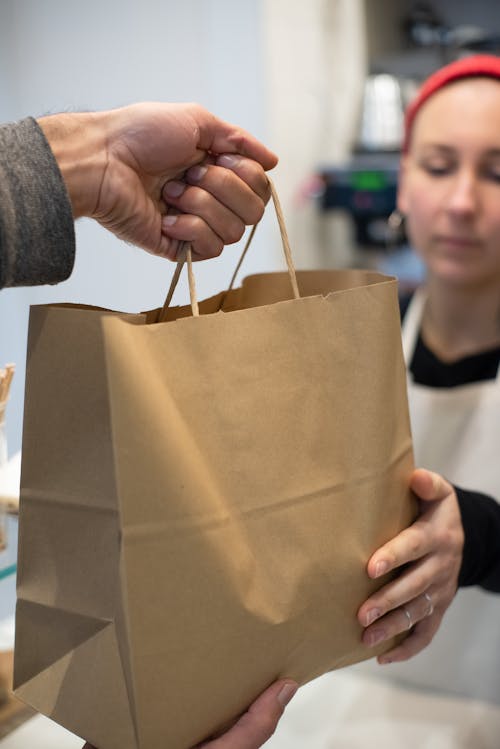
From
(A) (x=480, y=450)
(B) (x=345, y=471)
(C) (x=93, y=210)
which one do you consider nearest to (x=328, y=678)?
(A) (x=480, y=450)

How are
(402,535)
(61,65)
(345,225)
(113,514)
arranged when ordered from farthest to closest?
(345,225)
(61,65)
(402,535)
(113,514)

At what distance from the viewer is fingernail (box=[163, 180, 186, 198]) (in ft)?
2.14

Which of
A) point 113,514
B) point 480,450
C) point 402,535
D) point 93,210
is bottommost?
point 480,450

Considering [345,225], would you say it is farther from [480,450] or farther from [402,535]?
[402,535]

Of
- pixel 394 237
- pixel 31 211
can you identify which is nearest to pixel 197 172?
pixel 31 211

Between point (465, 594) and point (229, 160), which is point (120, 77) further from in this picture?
point (465, 594)

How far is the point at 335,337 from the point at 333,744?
0.52 metres

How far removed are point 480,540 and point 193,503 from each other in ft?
1.31

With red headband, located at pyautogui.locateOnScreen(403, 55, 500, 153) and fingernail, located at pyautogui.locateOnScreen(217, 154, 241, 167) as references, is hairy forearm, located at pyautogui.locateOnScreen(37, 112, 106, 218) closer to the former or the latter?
fingernail, located at pyautogui.locateOnScreen(217, 154, 241, 167)

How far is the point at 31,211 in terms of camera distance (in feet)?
1.72

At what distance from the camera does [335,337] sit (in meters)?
0.59

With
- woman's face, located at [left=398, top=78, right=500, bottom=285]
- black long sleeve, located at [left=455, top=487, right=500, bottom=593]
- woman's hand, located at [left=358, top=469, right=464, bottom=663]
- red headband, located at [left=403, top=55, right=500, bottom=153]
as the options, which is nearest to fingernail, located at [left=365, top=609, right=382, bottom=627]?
woman's hand, located at [left=358, top=469, right=464, bottom=663]

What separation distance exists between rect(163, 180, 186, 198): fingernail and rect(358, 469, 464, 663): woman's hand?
294mm

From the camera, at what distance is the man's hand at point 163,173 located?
1.96 feet
